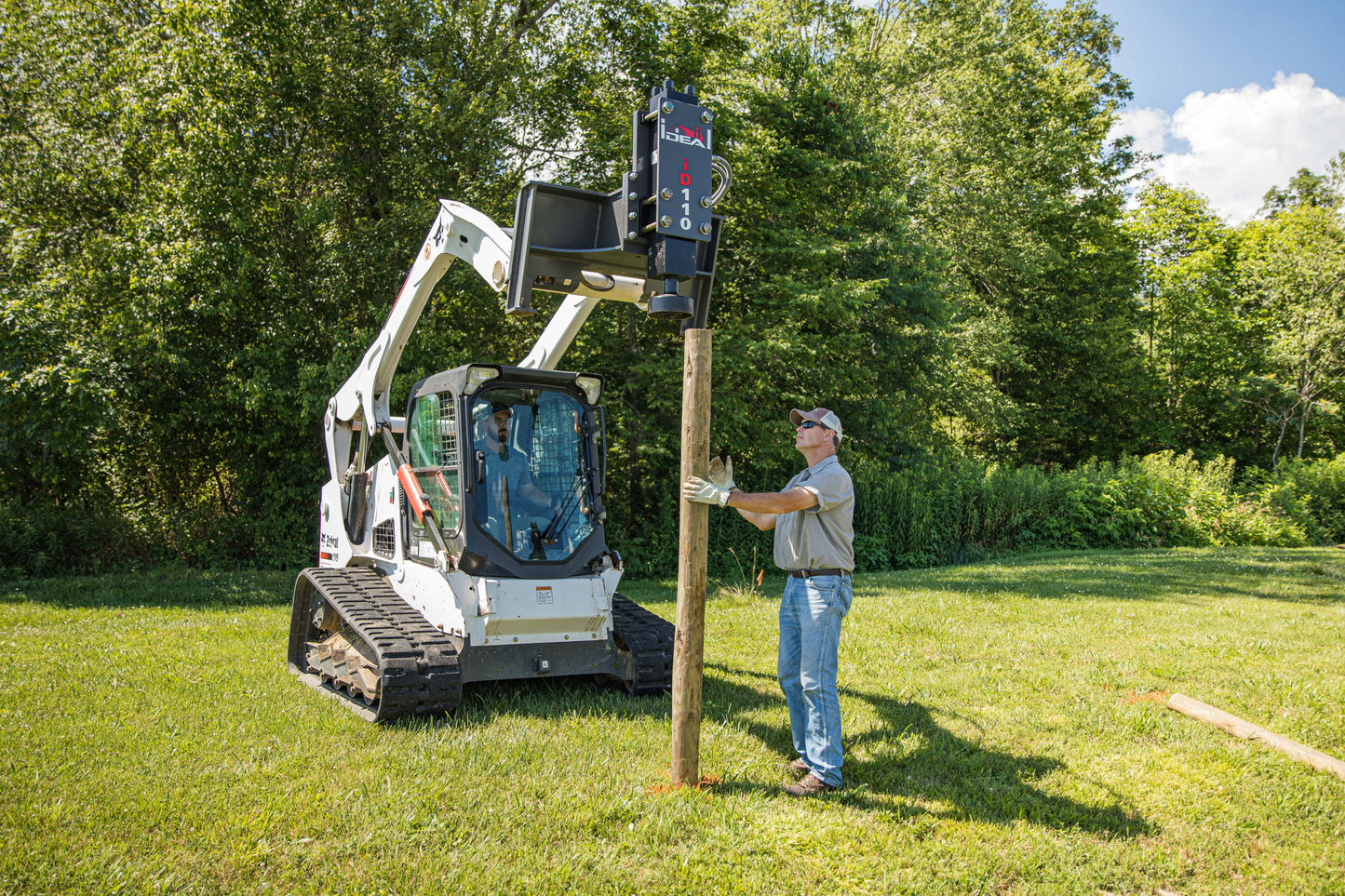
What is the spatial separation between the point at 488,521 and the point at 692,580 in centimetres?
216

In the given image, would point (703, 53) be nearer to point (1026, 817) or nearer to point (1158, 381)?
point (1026, 817)

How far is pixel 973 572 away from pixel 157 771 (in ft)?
42.7

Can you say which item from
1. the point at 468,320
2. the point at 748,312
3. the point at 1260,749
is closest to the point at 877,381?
the point at 748,312

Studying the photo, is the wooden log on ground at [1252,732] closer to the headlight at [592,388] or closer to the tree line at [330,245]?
the headlight at [592,388]

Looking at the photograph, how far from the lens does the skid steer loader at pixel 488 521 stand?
5283 mm

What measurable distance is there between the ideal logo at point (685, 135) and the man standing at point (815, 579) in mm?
1616

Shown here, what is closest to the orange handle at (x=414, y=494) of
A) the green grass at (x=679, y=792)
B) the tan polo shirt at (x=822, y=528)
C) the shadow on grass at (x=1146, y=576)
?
the green grass at (x=679, y=792)

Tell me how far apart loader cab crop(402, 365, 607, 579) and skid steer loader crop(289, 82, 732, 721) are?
0.4 inches

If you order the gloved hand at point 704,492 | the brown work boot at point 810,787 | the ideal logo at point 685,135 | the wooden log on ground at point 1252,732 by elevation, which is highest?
the ideal logo at point 685,135

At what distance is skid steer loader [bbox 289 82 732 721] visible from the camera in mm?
5283

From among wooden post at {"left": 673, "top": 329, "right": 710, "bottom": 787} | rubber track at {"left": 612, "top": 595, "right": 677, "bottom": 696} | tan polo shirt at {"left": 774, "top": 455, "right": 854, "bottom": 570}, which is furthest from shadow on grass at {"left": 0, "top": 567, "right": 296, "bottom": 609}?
tan polo shirt at {"left": 774, "top": 455, "right": 854, "bottom": 570}

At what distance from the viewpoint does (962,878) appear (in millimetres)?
3959

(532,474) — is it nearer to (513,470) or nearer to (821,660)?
(513,470)

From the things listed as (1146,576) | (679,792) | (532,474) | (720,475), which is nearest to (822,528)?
(720,475)
